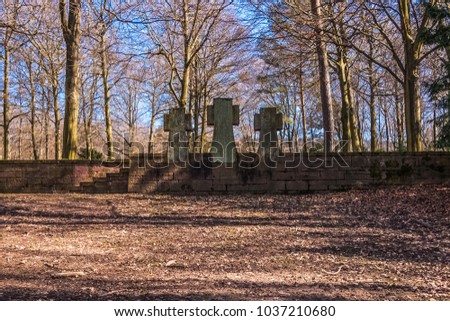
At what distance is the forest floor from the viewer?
12.4 ft

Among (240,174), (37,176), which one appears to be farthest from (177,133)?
(37,176)

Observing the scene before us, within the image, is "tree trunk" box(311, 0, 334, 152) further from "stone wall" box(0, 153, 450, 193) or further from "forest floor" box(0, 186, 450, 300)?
"forest floor" box(0, 186, 450, 300)

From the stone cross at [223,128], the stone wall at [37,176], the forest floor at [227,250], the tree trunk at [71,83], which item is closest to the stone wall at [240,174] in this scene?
the stone wall at [37,176]

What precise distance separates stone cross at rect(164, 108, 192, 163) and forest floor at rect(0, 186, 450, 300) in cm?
254

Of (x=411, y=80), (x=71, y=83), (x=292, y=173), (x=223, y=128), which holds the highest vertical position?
(x=71, y=83)

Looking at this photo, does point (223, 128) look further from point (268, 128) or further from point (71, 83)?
point (71, 83)

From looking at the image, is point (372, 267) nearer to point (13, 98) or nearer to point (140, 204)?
point (140, 204)

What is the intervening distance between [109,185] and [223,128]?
3851 mm

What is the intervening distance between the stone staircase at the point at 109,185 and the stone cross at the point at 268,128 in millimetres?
4204

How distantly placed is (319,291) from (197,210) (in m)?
5.74

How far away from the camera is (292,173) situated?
485 inches

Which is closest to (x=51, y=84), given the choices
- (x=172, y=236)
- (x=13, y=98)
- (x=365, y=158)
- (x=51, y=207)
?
(x=13, y=98)

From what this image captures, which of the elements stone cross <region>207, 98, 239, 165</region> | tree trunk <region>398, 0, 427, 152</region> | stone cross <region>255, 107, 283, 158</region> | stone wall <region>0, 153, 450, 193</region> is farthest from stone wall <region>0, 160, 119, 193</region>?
tree trunk <region>398, 0, 427, 152</region>

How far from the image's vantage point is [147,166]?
12531 millimetres
